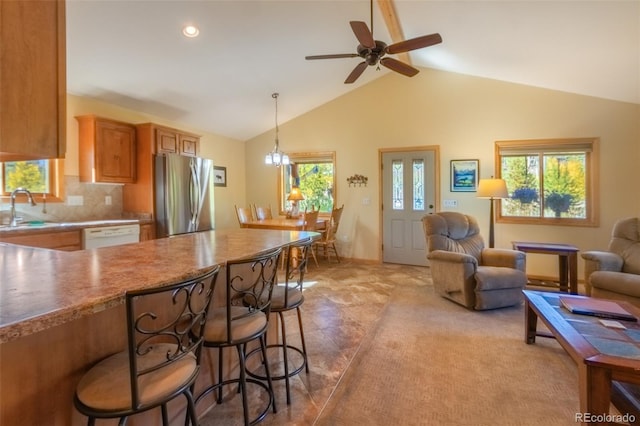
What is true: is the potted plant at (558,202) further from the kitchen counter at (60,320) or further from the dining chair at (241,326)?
the kitchen counter at (60,320)

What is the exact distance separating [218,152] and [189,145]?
120cm

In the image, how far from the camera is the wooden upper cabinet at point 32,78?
0.79 metres

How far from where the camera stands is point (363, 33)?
8.34 ft

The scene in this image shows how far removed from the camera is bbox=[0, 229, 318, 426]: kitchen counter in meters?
0.94

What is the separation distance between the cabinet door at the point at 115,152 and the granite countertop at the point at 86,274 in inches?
79.2

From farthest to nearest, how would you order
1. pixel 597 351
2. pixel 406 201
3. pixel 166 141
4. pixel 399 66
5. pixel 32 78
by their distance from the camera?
pixel 406 201, pixel 166 141, pixel 399 66, pixel 597 351, pixel 32 78

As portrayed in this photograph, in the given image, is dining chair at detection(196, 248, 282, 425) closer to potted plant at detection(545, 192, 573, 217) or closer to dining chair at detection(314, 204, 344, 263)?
dining chair at detection(314, 204, 344, 263)

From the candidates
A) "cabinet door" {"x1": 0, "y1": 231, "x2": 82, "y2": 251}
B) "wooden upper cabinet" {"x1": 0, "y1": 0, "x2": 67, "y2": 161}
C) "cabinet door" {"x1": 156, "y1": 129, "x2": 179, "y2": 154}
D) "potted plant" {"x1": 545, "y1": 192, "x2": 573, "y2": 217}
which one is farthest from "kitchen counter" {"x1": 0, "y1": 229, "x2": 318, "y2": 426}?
"potted plant" {"x1": 545, "y1": 192, "x2": 573, "y2": 217}

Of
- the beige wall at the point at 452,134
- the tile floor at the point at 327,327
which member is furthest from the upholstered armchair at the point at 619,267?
the tile floor at the point at 327,327

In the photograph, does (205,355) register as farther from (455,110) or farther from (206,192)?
(455,110)

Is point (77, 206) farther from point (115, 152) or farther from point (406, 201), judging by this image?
point (406, 201)

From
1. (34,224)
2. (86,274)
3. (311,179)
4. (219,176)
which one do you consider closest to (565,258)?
(311,179)

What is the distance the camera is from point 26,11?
2.73 ft

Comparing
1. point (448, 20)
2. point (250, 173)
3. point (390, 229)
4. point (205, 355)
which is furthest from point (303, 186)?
point (205, 355)
